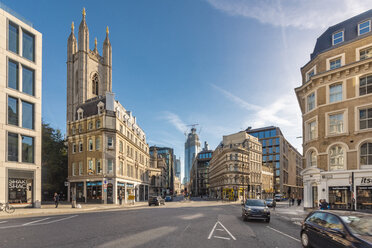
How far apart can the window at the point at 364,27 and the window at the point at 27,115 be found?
117 feet

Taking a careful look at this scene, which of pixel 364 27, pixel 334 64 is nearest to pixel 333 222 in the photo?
pixel 334 64

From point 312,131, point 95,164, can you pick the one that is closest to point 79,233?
point 312,131

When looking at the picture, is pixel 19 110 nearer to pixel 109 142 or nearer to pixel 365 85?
pixel 109 142

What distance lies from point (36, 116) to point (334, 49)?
33069mm

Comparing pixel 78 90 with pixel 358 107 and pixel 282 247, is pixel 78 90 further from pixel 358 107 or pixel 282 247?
pixel 282 247

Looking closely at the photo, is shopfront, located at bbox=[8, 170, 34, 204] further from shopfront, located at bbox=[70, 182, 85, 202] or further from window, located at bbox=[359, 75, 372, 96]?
window, located at bbox=[359, 75, 372, 96]

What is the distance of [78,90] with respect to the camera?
73.9 meters

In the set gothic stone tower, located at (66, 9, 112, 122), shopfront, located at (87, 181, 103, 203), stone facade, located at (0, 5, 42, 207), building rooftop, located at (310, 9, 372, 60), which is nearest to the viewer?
building rooftop, located at (310, 9, 372, 60)

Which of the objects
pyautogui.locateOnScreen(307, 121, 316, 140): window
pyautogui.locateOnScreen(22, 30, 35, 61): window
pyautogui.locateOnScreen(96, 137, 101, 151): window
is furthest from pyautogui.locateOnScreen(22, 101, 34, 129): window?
Answer: pyautogui.locateOnScreen(307, 121, 316, 140): window

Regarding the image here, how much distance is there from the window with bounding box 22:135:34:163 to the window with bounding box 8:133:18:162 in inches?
31.6

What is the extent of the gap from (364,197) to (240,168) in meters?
55.5

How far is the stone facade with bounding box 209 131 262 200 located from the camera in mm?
77250

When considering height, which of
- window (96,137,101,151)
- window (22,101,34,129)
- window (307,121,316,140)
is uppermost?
window (22,101,34,129)

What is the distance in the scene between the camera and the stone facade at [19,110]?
27427 mm
